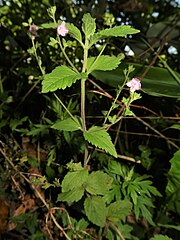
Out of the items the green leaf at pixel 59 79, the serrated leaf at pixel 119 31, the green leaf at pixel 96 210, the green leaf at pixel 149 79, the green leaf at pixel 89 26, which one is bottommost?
the green leaf at pixel 96 210

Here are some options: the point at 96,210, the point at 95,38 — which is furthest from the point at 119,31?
the point at 96,210

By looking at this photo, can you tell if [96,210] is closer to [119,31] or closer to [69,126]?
[69,126]

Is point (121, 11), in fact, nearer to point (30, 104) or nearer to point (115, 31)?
point (30, 104)

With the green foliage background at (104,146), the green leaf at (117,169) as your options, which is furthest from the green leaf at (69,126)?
the green leaf at (117,169)

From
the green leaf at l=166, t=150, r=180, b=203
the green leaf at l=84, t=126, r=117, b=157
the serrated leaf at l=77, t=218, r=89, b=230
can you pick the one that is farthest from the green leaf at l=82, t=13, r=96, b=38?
the serrated leaf at l=77, t=218, r=89, b=230

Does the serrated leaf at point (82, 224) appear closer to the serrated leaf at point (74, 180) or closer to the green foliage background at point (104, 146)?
the green foliage background at point (104, 146)

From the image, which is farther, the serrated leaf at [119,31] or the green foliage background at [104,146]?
the green foliage background at [104,146]

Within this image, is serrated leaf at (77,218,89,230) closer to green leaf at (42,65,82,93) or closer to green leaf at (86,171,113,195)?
green leaf at (86,171,113,195)
